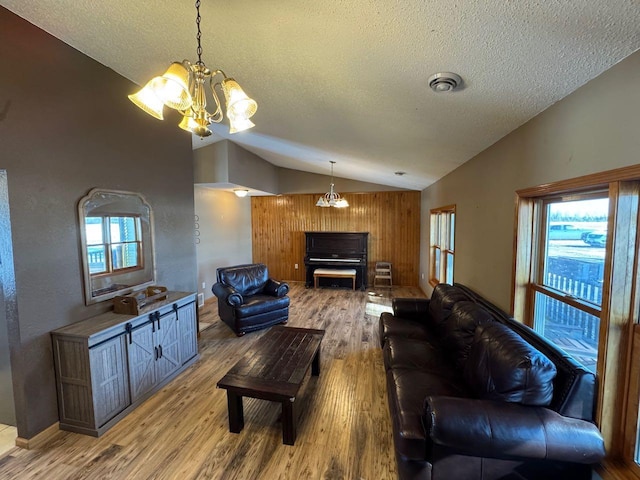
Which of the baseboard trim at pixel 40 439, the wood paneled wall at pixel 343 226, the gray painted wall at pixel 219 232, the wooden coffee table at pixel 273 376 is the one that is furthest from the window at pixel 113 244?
the wood paneled wall at pixel 343 226

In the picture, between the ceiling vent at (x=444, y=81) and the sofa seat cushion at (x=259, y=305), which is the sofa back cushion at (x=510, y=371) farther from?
the sofa seat cushion at (x=259, y=305)

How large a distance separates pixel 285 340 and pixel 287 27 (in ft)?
8.30

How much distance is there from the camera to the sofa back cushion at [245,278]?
14.6 ft

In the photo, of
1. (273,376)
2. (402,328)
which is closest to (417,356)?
(402,328)

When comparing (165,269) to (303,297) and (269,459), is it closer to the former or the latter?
(269,459)

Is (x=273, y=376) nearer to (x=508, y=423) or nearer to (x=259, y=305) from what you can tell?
(x=508, y=423)

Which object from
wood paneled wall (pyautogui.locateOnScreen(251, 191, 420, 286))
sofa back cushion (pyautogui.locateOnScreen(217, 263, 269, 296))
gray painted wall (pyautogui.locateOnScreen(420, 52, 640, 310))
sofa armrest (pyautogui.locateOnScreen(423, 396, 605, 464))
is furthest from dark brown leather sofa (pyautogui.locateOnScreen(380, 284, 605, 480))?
wood paneled wall (pyautogui.locateOnScreen(251, 191, 420, 286))

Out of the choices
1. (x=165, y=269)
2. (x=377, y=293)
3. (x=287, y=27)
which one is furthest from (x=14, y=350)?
(x=377, y=293)

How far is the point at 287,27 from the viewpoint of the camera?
1546 millimetres

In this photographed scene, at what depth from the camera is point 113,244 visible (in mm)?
2750

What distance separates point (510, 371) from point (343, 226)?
229 inches

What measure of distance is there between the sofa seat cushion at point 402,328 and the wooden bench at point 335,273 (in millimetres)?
3156

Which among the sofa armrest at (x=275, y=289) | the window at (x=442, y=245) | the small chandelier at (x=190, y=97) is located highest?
the small chandelier at (x=190, y=97)

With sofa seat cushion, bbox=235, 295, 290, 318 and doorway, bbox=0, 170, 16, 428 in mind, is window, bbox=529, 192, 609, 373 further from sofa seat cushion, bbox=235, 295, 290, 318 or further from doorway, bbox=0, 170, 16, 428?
doorway, bbox=0, 170, 16, 428
